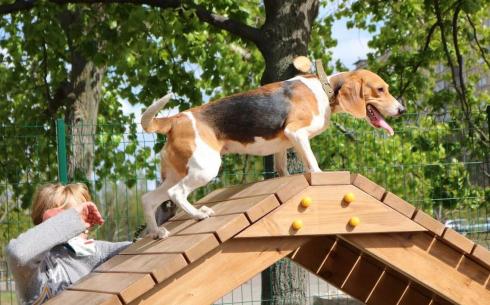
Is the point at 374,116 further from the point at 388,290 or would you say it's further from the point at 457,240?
the point at 388,290

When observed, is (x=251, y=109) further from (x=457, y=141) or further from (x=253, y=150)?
(x=457, y=141)

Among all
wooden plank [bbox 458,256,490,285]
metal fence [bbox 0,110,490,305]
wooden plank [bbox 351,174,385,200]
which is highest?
wooden plank [bbox 351,174,385,200]

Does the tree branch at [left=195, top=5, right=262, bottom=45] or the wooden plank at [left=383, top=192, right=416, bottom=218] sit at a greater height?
the tree branch at [left=195, top=5, right=262, bottom=45]

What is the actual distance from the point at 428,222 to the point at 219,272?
3.08ft

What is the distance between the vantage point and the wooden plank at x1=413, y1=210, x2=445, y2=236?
318cm

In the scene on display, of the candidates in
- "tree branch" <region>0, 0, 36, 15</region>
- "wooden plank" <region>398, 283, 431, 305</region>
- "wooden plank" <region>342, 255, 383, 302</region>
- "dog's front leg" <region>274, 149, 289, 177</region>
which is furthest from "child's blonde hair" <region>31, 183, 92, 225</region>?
"tree branch" <region>0, 0, 36, 15</region>

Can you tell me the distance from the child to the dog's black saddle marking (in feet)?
2.18

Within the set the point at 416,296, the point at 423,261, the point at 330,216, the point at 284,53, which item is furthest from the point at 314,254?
the point at 284,53

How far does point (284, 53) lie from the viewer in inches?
242

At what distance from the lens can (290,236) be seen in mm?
3088

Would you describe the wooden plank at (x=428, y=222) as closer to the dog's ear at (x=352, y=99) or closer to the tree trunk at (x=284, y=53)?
the dog's ear at (x=352, y=99)

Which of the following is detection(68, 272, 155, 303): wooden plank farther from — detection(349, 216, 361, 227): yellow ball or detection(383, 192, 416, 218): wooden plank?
detection(383, 192, 416, 218): wooden plank

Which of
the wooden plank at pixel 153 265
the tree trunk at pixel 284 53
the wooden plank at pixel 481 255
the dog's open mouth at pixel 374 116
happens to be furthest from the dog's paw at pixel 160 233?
the tree trunk at pixel 284 53

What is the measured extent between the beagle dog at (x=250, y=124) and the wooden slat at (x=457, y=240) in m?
0.52
